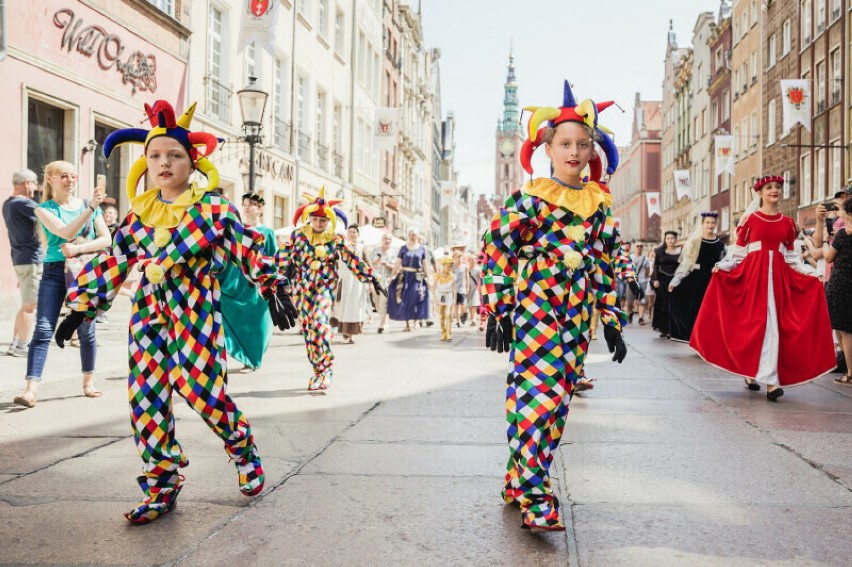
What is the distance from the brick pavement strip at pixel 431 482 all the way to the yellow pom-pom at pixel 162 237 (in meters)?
1.18

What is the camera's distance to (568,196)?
154 inches

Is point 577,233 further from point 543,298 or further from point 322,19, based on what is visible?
point 322,19

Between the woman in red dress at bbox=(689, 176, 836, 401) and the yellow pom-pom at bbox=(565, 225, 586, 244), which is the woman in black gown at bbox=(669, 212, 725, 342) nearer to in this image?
the woman in red dress at bbox=(689, 176, 836, 401)

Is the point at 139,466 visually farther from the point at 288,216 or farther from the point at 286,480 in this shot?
the point at 288,216

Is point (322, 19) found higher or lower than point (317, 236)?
higher

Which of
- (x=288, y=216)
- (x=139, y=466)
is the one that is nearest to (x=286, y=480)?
(x=139, y=466)

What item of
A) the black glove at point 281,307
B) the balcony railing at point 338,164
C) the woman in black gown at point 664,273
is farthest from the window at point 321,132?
the black glove at point 281,307

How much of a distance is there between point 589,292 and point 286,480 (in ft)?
5.84

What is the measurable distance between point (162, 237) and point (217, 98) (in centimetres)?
1782

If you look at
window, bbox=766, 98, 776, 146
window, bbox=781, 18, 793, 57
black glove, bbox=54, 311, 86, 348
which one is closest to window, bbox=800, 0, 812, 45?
window, bbox=781, 18, 793, 57

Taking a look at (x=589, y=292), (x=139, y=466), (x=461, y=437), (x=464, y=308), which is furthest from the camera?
(x=464, y=308)

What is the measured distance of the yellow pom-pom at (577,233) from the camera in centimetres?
381

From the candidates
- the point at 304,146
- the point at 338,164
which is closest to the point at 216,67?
the point at 304,146

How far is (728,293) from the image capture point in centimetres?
809
